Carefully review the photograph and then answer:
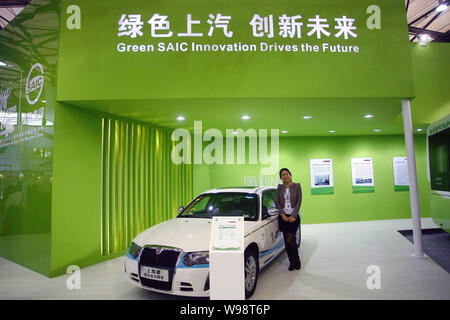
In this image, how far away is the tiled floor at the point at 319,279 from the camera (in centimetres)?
311

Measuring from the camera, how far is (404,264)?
159 inches

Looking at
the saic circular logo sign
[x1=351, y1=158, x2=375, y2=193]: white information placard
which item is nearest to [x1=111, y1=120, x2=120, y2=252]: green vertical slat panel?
the saic circular logo sign

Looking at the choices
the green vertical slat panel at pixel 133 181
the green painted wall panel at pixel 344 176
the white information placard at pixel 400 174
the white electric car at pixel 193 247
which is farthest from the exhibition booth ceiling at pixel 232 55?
the white information placard at pixel 400 174

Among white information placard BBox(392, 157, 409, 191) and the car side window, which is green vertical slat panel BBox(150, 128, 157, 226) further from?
white information placard BBox(392, 157, 409, 191)

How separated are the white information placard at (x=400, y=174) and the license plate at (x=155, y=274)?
8147 millimetres

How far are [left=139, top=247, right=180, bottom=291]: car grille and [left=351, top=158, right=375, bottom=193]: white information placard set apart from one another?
700 cm

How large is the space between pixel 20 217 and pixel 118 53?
11.7 feet

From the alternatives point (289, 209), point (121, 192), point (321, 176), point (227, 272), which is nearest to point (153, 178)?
point (121, 192)

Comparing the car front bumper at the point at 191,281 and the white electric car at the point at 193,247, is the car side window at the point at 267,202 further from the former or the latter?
the car front bumper at the point at 191,281

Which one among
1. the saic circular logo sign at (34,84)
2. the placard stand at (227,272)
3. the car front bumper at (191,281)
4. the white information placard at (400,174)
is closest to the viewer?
the placard stand at (227,272)

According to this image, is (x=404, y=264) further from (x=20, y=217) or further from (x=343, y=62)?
(x=20, y=217)

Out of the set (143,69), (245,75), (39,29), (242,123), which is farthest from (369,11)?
(39,29)

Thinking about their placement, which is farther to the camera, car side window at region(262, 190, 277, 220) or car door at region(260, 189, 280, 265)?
car side window at region(262, 190, 277, 220)

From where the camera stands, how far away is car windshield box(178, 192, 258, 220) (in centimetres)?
366
